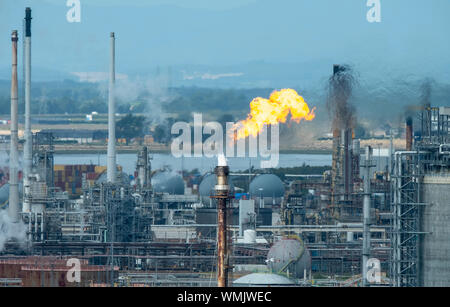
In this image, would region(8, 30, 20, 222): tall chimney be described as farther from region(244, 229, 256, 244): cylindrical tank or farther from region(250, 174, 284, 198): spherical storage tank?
region(250, 174, 284, 198): spherical storage tank

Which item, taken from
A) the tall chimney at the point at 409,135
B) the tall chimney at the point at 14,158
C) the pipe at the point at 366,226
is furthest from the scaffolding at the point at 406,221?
the tall chimney at the point at 14,158

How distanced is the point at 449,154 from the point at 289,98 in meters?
22.8

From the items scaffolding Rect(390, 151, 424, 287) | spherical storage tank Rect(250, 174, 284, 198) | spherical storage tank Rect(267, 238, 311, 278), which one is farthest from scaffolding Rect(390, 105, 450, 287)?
spherical storage tank Rect(250, 174, 284, 198)

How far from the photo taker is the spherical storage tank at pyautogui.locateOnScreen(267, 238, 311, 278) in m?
51.1

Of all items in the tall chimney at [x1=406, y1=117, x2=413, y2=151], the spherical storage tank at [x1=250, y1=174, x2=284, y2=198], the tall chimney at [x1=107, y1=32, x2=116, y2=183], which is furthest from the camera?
the spherical storage tank at [x1=250, y1=174, x2=284, y2=198]

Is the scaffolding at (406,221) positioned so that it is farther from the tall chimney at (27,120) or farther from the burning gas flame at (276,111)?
the tall chimney at (27,120)

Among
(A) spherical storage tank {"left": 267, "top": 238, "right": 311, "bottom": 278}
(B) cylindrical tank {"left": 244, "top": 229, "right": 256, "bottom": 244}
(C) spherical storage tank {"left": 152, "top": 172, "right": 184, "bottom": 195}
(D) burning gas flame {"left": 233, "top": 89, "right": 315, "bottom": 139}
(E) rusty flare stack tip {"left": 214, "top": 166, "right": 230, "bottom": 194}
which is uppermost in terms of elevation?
(D) burning gas flame {"left": 233, "top": 89, "right": 315, "bottom": 139}

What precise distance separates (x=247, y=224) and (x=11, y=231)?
1179cm

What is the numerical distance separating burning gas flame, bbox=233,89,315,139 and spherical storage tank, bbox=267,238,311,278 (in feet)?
37.5

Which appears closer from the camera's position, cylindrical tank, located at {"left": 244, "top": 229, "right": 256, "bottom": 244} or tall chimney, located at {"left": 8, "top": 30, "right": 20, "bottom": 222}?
cylindrical tank, located at {"left": 244, "top": 229, "right": 256, "bottom": 244}

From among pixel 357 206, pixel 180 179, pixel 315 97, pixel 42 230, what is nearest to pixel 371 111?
pixel 315 97

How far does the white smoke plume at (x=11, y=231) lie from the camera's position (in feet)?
190

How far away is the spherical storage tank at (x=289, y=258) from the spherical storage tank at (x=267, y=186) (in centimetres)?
2635

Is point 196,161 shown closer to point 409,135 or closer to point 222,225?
point 409,135
